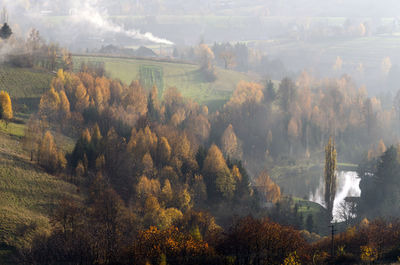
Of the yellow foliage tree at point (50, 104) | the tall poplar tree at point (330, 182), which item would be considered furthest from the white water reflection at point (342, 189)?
the yellow foliage tree at point (50, 104)

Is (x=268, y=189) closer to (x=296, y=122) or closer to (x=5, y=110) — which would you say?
(x=296, y=122)

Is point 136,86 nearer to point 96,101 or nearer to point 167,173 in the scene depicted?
point 96,101

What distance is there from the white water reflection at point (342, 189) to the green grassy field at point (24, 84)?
76276 mm

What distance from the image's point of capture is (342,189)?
135 meters

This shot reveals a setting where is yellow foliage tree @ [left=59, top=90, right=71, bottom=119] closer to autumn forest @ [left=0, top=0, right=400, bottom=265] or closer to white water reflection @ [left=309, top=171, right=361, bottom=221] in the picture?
autumn forest @ [left=0, top=0, right=400, bottom=265]

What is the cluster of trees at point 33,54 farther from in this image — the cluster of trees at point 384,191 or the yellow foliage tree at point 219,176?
the cluster of trees at point 384,191

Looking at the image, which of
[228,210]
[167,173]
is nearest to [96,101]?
[167,173]

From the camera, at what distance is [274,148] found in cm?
16300

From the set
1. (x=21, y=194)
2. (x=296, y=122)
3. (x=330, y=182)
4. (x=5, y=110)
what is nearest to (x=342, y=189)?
(x=330, y=182)

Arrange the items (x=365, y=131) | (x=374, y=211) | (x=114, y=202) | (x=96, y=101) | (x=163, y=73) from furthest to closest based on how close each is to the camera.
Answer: (x=163, y=73) → (x=365, y=131) → (x=96, y=101) → (x=374, y=211) → (x=114, y=202)

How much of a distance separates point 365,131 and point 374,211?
66.8 meters

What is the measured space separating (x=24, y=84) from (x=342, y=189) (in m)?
90.7

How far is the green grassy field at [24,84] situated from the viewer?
128488 mm

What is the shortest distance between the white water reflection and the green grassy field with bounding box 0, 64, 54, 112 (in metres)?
76.3
